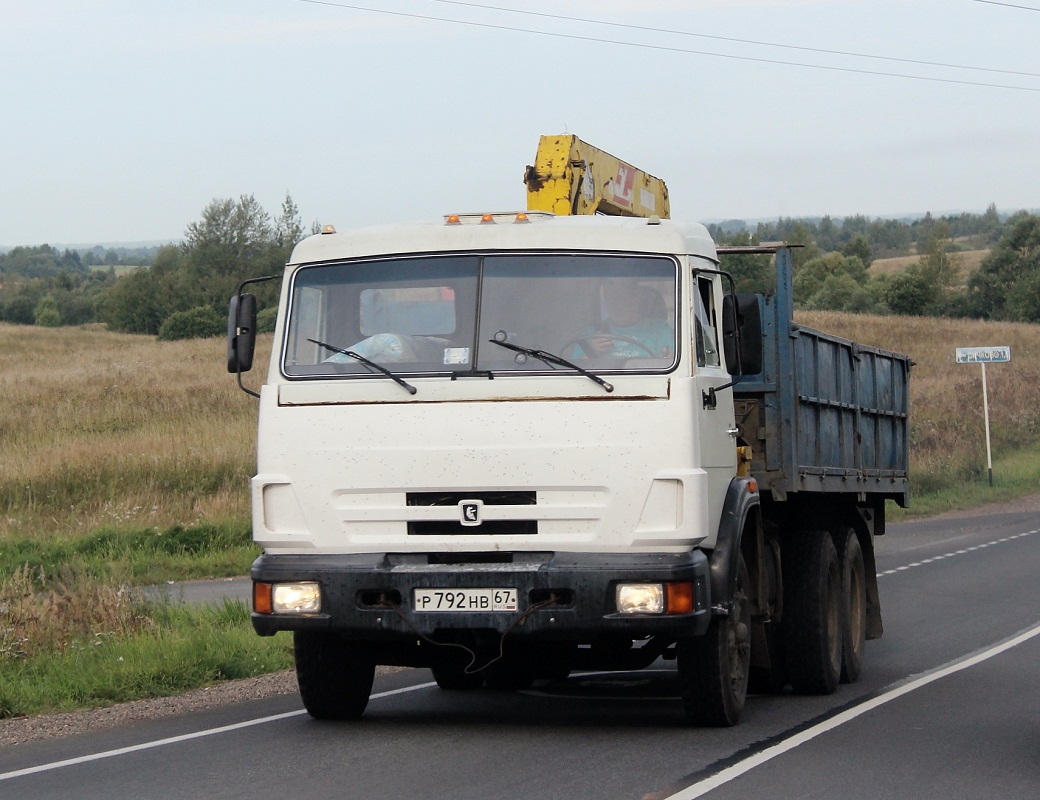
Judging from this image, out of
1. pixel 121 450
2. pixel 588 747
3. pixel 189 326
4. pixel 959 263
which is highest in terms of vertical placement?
pixel 959 263

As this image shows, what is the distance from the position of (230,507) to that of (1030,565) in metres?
11.9

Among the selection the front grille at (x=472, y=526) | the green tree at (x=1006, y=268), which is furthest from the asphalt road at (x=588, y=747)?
the green tree at (x=1006, y=268)

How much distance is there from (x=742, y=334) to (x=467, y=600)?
2060 mm

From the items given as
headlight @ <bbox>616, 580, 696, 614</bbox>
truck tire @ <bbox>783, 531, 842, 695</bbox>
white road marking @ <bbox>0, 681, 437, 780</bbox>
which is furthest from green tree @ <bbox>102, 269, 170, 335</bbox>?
headlight @ <bbox>616, 580, 696, 614</bbox>

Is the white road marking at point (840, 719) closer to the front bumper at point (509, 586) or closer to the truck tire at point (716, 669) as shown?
the truck tire at point (716, 669)

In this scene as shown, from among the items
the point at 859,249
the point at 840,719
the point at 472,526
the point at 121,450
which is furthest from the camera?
the point at 859,249

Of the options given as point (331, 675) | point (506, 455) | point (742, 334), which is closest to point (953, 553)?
point (742, 334)

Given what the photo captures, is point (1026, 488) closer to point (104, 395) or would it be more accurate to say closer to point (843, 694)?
point (104, 395)

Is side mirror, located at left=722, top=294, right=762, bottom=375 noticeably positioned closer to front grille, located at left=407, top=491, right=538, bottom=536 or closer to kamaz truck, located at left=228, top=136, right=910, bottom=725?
kamaz truck, located at left=228, top=136, right=910, bottom=725

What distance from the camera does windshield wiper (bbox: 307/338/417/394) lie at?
7832 millimetres

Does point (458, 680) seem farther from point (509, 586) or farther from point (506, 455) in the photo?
point (506, 455)

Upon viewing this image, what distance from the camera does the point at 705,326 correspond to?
8289 mm

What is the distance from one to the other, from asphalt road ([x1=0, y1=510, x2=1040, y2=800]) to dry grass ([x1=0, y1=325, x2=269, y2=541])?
1382cm

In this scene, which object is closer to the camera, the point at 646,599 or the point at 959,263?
the point at 646,599
